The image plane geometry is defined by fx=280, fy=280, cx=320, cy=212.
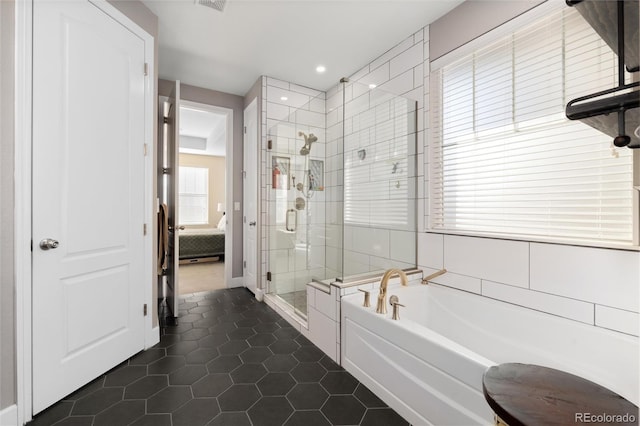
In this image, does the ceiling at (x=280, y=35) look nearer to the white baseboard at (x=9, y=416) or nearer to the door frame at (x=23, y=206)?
the door frame at (x=23, y=206)

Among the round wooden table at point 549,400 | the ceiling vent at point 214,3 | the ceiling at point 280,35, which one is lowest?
the round wooden table at point 549,400

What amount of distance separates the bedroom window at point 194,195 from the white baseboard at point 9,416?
20.9ft

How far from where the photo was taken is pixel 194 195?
24.9 feet

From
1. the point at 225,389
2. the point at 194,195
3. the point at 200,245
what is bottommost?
the point at 225,389

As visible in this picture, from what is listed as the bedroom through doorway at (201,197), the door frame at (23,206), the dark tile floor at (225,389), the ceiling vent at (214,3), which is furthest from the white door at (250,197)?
the door frame at (23,206)

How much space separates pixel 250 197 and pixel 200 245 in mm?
2507

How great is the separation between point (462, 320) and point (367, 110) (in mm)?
1820

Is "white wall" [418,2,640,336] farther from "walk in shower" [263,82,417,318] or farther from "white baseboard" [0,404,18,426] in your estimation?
"white baseboard" [0,404,18,426]

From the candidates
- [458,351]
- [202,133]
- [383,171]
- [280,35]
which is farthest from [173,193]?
[202,133]

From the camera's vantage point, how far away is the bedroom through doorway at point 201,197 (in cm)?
446

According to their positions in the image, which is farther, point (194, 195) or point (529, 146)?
point (194, 195)

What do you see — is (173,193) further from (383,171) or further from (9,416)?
(383,171)

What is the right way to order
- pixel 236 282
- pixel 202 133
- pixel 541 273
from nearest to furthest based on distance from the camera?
pixel 541 273 → pixel 236 282 → pixel 202 133

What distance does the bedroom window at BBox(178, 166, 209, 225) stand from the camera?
24.4 feet
